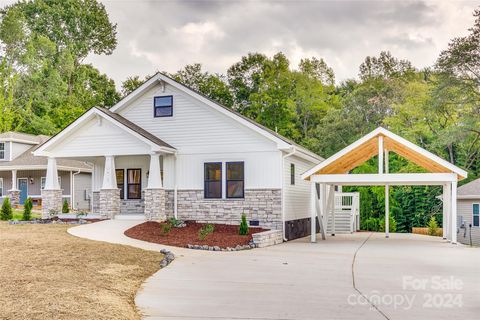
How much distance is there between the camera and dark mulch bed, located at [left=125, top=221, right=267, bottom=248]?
51.3ft

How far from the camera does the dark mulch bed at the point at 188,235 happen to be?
15.6 metres

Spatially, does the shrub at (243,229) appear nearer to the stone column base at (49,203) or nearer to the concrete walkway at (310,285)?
the concrete walkway at (310,285)

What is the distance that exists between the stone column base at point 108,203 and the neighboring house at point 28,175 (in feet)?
41.0

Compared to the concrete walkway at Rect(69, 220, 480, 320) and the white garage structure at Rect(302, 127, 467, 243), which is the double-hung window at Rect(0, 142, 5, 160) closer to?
the concrete walkway at Rect(69, 220, 480, 320)

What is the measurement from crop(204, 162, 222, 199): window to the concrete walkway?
5.18 meters

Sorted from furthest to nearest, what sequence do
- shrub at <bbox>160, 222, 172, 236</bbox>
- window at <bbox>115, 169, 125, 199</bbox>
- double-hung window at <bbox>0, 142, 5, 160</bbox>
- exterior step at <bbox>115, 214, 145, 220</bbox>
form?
double-hung window at <bbox>0, 142, 5, 160</bbox>
window at <bbox>115, 169, 125, 199</bbox>
exterior step at <bbox>115, 214, 145, 220</bbox>
shrub at <bbox>160, 222, 172, 236</bbox>

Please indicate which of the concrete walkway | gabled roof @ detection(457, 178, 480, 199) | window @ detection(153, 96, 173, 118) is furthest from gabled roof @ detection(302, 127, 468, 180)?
gabled roof @ detection(457, 178, 480, 199)

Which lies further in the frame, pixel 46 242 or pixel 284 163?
pixel 284 163

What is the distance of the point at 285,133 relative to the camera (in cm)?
4109

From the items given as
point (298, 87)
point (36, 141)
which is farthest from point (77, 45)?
point (298, 87)

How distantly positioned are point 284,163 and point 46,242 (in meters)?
8.80

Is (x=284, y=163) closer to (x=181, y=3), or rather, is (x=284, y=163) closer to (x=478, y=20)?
(x=181, y=3)

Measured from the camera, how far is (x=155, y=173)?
19.7 m

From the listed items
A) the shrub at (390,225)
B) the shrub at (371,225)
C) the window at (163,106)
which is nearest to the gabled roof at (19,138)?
the window at (163,106)
